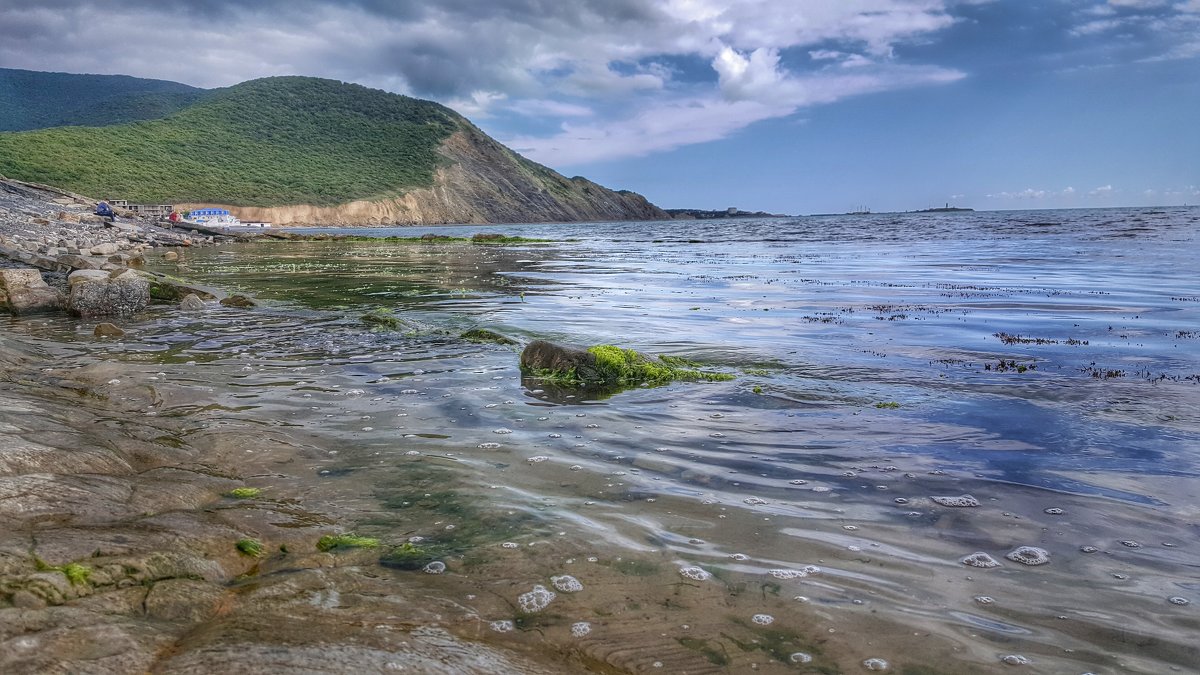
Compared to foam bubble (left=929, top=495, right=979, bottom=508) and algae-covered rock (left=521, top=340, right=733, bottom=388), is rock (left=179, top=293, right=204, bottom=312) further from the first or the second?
foam bubble (left=929, top=495, right=979, bottom=508)

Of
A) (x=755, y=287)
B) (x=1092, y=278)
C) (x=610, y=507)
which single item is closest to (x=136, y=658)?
(x=610, y=507)

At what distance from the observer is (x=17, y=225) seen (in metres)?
29.3

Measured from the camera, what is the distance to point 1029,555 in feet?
13.5

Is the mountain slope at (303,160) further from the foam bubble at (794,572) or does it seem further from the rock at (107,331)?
the foam bubble at (794,572)

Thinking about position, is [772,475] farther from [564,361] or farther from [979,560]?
[564,361]

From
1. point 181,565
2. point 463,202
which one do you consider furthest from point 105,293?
point 463,202

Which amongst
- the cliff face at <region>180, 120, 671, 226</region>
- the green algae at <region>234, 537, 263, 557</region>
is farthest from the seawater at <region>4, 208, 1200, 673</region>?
the cliff face at <region>180, 120, 671, 226</region>

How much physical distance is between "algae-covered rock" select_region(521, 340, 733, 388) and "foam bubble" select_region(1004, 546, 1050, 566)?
477 centimetres

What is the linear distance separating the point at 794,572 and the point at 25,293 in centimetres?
1560

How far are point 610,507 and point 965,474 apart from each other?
2.85 meters

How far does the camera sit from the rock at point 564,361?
881 cm

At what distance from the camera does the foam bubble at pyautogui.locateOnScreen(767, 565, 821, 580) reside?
3.82 metres

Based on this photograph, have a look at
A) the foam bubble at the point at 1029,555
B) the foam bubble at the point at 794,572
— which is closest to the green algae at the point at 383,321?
the foam bubble at the point at 794,572

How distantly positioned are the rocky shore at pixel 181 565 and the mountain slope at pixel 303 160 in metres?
96.7
